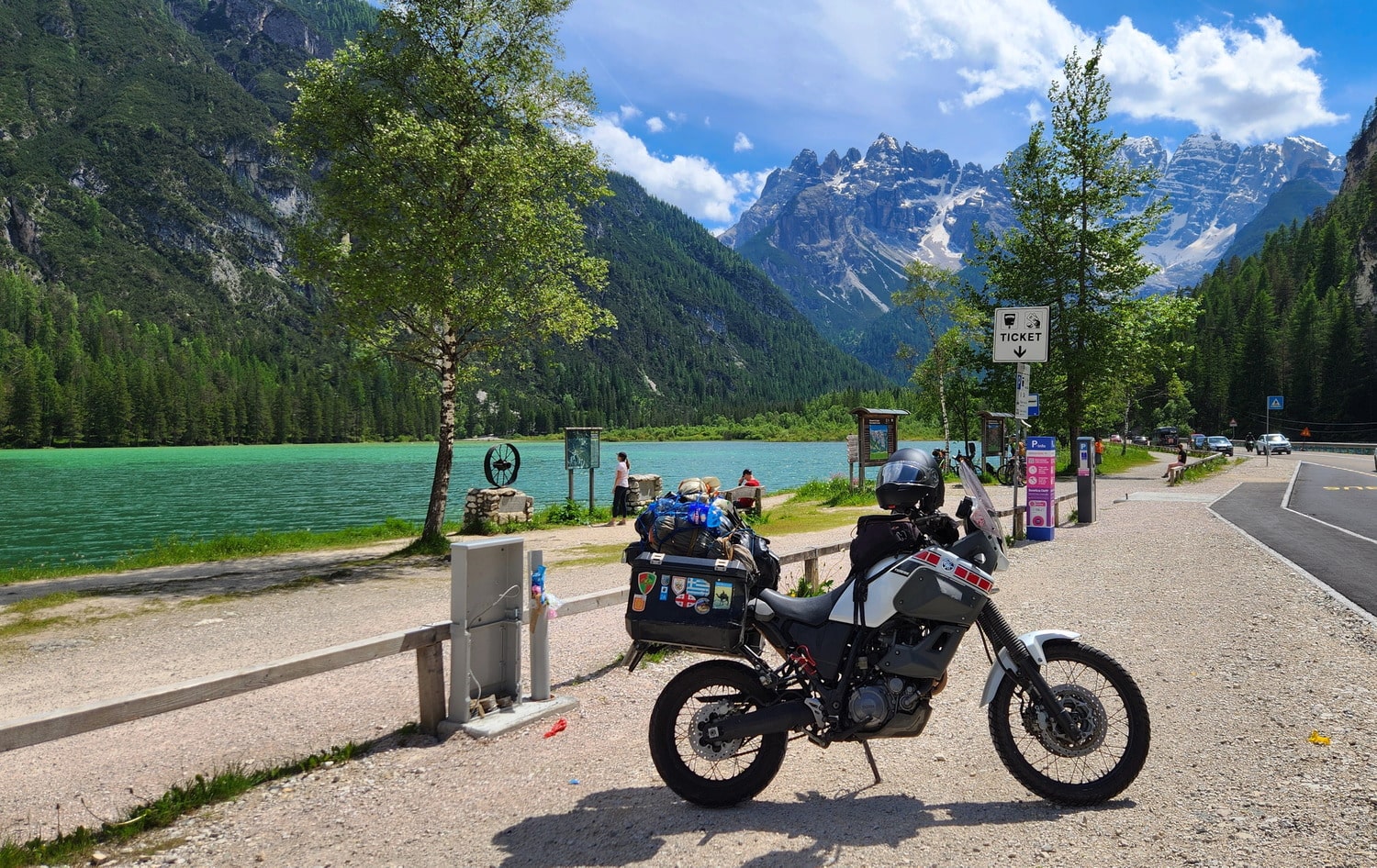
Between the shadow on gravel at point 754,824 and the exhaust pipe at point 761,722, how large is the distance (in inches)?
16.8

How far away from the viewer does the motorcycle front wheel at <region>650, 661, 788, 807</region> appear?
4.25 m

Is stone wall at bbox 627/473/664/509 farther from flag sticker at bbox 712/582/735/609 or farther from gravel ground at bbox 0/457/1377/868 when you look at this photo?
flag sticker at bbox 712/582/735/609

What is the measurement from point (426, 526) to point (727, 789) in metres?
14.5

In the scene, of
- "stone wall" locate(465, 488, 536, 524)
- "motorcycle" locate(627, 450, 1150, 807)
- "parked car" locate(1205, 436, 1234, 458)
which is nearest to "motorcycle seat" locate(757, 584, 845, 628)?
"motorcycle" locate(627, 450, 1150, 807)

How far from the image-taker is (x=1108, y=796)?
412cm

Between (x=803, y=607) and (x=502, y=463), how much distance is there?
18.6 m

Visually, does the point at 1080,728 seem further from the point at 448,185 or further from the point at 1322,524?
the point at 1322,524

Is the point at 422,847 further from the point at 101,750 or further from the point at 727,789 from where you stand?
the point at 101,750

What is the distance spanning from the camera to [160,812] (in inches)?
169

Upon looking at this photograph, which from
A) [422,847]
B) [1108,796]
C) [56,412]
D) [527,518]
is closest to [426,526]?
[527,518]

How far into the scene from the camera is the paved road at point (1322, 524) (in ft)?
34.8

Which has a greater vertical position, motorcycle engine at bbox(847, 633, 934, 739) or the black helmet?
the black helmet

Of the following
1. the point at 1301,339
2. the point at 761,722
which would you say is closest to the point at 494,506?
the point at 761,722

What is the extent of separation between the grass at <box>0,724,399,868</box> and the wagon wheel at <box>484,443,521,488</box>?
53.7 feet
